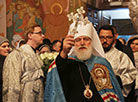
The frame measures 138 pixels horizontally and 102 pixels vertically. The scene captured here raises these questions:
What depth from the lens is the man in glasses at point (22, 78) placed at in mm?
4574

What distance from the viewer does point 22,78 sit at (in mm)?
4703

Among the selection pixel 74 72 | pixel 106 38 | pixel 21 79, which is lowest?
pixel 21 79

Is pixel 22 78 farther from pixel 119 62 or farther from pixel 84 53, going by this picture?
pixel 119 62

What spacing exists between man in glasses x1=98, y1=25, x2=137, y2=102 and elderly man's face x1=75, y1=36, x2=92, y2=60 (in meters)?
1.05

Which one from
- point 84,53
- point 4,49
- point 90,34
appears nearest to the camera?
point 84,53

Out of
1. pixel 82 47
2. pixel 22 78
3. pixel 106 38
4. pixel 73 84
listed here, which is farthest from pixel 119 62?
pixel 22 78

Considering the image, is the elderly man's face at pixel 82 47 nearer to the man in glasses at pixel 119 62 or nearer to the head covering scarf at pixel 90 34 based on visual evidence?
the head covering scarf at pixel 90 34

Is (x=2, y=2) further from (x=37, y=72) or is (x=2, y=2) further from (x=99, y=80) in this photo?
(x=99, y=80)

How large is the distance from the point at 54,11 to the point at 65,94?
778cm

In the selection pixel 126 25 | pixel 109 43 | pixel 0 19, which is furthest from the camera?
pixel 126 25

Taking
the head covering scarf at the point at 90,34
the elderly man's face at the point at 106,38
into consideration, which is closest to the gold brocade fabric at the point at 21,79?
the head covering scarf at the point at 90,34

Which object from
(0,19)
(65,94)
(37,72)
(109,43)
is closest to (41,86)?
Answer: (37,72)

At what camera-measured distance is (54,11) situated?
456 inches

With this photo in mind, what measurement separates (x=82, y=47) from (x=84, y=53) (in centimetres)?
9
